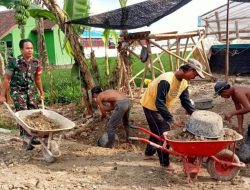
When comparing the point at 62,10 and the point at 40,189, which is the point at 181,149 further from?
the point at 62,10

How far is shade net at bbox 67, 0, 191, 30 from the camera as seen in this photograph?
6.61m

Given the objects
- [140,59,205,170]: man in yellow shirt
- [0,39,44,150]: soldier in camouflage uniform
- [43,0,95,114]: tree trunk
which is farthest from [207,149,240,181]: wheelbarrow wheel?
[43,0,95,114]: tree trunk

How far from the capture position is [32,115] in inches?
222

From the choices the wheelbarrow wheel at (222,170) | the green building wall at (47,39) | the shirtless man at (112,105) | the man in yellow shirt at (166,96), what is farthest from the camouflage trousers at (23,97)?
the green building wall at (47,39)

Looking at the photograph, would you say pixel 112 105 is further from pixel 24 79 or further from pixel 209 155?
pixel 209 155

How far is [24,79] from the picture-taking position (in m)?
5.83

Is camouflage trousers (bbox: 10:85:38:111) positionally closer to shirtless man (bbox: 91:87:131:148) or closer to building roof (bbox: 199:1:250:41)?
shirtless man (bbox: 91:87:131:148)

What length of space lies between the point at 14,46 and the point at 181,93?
79.0 feet

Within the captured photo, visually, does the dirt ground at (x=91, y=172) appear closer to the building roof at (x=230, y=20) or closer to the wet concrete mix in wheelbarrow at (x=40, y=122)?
the wet concrete mix in wheelbarrow at (x=40, y=122)

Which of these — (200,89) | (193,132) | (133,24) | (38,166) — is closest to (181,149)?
(193,132)

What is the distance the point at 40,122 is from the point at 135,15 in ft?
8.96

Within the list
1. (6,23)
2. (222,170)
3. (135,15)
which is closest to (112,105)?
(135,15)

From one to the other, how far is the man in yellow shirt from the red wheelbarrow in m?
0.32

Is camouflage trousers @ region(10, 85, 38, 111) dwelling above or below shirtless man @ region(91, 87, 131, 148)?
above
